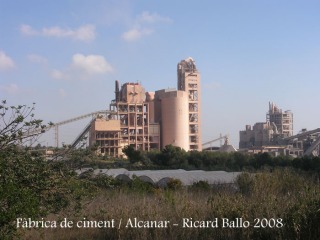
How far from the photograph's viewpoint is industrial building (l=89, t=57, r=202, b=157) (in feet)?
221

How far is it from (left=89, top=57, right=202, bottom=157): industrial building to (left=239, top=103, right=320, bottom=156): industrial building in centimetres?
1120

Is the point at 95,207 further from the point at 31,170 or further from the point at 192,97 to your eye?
the point at 192,97

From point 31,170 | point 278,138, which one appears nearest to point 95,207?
point 31,170

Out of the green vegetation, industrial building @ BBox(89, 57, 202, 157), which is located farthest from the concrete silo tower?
the green vegetation

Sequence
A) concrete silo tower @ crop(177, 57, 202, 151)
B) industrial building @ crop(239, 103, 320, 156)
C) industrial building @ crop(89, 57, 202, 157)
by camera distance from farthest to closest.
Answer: industrial building @ crop(239, 103, 320, 156), concrete silo tower @ crop(177, 57, 202, 151), industrial building @ crop(89, 57, 202, 157)

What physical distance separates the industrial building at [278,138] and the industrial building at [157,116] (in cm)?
1120

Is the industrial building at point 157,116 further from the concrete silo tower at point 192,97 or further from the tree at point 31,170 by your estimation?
the tree at point 31,170

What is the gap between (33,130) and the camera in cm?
876

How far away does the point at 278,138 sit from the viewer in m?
83.8

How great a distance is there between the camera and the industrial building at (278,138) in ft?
247

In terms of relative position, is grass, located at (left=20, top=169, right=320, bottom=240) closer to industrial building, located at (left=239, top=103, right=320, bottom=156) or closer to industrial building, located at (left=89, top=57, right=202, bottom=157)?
industrial building, located at (left=89, top=57, right=202, bottom=157)

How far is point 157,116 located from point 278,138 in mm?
25792

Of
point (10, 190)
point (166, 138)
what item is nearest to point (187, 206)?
point (10, 190)

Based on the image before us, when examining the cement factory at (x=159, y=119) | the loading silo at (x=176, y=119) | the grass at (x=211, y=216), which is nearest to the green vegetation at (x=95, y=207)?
the grass at (x=211, y=216)
